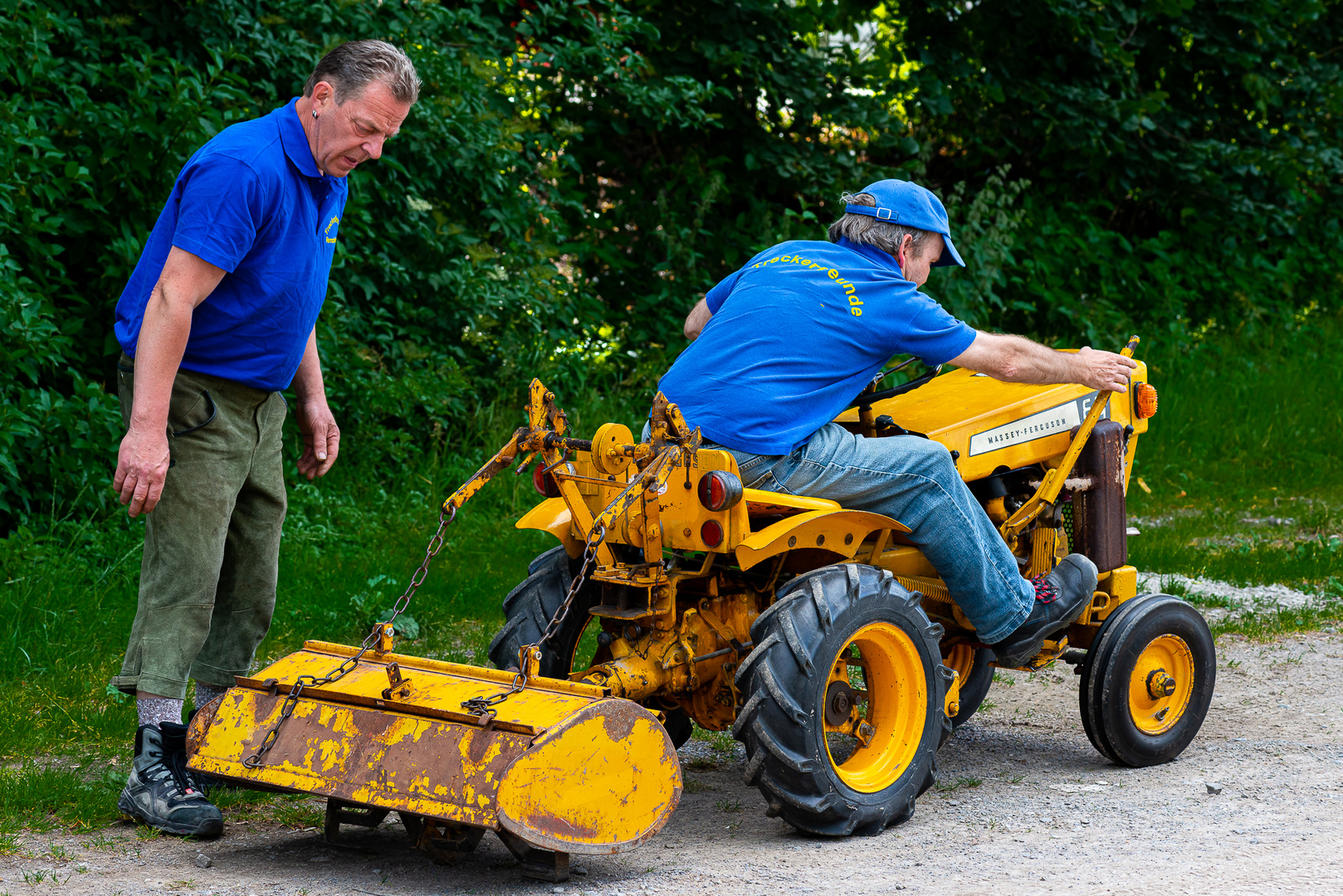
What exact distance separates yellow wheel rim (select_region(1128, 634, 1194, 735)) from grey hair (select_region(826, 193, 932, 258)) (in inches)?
59.5

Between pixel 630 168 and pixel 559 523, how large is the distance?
6.83 metres

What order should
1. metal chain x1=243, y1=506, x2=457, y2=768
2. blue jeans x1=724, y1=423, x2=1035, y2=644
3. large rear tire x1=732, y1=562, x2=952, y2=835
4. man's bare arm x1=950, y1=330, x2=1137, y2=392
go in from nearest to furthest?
metal chain x1=243, y1=506, x2=457, y2=768
large rear tire x1=732, y1=562, x2=952, y2=835
blue jeans x1=724, y1=423, x2=1035, y2=644
man's bare arm x1=950, y1=330, x2=1137, y2=392

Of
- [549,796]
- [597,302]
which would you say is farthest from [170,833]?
[597,302]

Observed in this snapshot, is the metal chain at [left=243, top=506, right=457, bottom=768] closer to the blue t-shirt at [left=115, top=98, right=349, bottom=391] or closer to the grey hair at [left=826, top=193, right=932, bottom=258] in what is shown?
the blue t-shirt at [left=115, top=98, right=349, bottom=391]

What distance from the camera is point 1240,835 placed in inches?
148

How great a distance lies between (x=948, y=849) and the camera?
370cm

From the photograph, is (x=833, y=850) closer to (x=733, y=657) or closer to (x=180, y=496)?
(x=733, y=657)

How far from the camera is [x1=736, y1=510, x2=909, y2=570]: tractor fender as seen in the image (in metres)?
3.78

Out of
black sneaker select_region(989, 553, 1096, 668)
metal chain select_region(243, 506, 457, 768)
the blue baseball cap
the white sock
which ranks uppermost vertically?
the blue baseball cap

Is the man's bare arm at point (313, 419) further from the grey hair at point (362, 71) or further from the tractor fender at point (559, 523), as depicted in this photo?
the grey hair at point (362, 71)

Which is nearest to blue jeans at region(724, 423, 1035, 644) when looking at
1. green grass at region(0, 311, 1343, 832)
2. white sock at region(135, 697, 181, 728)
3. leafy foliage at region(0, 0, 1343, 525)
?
green grass at region(0, 311, 1343, 832)

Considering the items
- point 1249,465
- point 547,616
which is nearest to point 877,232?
point 547,616

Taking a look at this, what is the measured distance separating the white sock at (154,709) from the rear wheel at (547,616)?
93cm

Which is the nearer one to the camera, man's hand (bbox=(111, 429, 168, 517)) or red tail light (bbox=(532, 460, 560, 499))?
man's hand (bbox=(111, 429, 168, 517))
